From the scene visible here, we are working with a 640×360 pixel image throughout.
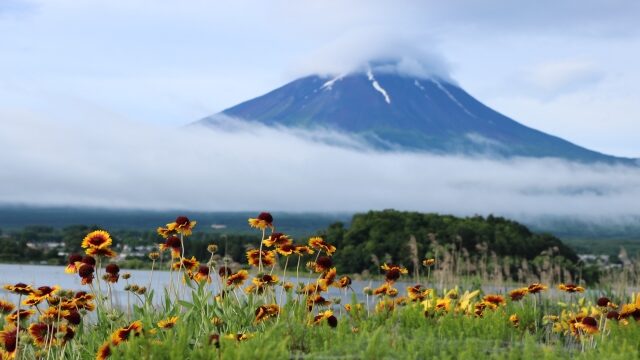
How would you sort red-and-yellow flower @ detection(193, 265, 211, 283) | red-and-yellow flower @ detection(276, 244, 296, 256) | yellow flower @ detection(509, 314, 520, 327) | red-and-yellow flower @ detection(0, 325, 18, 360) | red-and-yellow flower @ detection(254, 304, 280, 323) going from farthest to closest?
1. yellow flower @ detection(509, 314, 520, 327)
2. red-and-yellow flower @ detection(193, 265, 211, 283)
3. red-and-yellow flower @ detection(276, 244, 296, 256)
4. red-and-yellow flower @ detection(254, 304, 280, 323)
5. red-and-yellow flower @ detection(0, 325, 18, 360)

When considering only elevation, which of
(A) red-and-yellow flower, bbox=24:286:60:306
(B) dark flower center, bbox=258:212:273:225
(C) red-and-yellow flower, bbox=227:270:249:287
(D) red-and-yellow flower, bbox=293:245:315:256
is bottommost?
(A) red-and-yellow flower, bbox=24:286:60:306

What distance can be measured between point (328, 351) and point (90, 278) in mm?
1869

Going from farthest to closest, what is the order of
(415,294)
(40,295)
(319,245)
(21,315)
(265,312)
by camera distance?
(415,294) → (319,245) → (21,315) → (265,312) → (40,295)

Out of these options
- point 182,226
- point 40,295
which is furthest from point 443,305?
point 40,295

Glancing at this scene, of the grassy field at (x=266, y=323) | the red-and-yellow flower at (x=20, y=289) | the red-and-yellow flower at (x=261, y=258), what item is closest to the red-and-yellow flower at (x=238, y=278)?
the grassy field at (x=266, y=323)

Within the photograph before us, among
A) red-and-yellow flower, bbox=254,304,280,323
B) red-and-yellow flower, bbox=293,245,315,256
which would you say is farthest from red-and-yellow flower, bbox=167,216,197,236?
red-and-yellow flower, bbox=254,304,280,323

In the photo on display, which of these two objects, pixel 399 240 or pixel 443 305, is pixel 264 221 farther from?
pixel 399 240

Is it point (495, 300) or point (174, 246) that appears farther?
point (495, 300)

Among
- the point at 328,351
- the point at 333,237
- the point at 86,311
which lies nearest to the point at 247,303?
the point at 86,311

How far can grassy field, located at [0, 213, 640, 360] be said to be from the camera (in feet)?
18.3

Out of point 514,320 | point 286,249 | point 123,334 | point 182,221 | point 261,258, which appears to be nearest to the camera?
point 123,334

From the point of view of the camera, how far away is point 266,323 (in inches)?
283

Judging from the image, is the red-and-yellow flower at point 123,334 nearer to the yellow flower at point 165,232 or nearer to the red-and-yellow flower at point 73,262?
the red-and-yellow flower at point 73,262

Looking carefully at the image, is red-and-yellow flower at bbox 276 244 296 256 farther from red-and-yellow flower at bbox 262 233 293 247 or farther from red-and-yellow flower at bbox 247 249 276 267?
red-and-yellow flower at bbox 247 249 276 267
